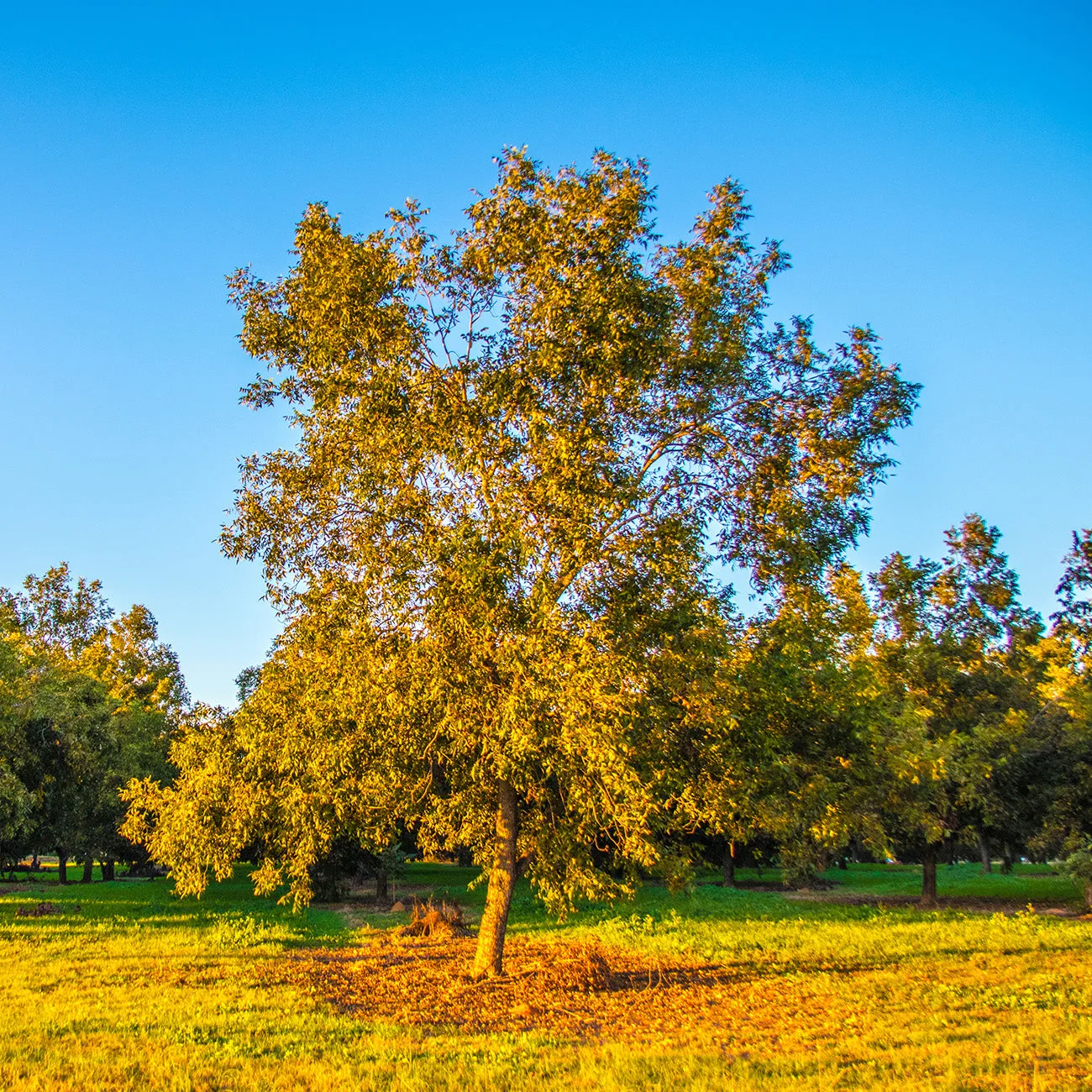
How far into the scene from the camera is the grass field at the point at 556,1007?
31.9ft

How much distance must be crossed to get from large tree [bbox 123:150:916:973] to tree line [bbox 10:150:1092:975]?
6 centimetres

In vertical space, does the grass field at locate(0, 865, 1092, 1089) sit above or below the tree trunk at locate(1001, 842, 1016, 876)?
above

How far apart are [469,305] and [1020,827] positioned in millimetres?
31912

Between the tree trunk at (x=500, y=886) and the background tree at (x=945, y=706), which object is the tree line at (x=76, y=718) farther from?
the background tree at (x=945, y=706)

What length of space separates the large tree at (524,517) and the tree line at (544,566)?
0.06 m

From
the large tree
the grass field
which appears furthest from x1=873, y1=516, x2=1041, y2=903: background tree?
the large tree

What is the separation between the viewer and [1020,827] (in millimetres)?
34406

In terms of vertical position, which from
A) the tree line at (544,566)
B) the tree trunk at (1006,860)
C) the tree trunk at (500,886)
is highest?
the tree line at (544,566)

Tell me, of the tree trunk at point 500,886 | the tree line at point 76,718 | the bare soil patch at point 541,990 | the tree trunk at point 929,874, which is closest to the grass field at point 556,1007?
the bare soil patch at point 541,990

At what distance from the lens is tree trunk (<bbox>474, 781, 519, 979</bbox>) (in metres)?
16.8

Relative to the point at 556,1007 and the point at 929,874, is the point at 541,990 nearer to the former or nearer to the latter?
the point at 556,1007

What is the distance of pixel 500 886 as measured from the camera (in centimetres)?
1684

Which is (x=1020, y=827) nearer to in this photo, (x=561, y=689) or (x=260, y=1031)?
(x=561, y=689)

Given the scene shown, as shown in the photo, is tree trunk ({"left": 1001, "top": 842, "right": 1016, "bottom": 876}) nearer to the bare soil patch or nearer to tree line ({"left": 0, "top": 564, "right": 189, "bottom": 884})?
the bare soil patch
